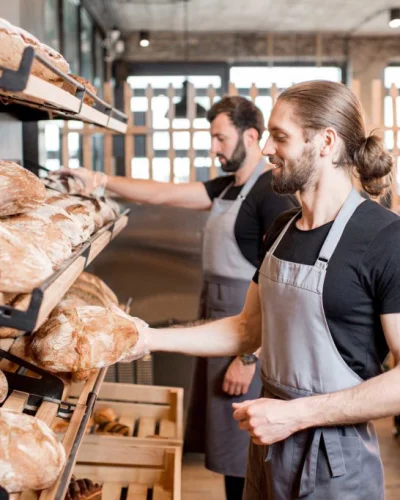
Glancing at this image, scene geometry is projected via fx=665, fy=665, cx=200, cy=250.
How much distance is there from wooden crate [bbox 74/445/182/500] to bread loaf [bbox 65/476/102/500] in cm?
12

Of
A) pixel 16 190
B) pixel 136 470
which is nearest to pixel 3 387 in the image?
pixel 16 190

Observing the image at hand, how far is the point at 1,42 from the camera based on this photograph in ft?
3.30

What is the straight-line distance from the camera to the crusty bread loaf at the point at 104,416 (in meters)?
2.71

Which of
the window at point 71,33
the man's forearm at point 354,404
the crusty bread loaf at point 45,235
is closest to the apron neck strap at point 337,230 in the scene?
the man's forearm at point 354,404

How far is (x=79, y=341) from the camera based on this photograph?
4.94 ft

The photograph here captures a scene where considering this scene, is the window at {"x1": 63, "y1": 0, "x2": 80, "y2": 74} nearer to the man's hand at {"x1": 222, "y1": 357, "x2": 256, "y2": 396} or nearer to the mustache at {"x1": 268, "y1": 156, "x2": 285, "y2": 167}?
the man's hand at {"x1": 222, "y1": 357, "x2": 256, "y2": 396}

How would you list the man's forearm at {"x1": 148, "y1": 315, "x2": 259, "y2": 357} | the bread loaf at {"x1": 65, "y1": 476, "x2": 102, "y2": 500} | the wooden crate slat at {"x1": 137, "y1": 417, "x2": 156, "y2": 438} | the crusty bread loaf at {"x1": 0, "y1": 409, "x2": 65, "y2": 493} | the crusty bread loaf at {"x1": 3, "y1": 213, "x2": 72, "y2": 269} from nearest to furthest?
the crusty bread loaf at {"x1": 0, "y1": 409, "x2": 65, "y2": 493}
the crusty bread loaf at {"x1": 3, "y1": 213, "x2": 72, "y2": 269}
the man's forearm at {"x1": 148, "y1": 315, "x2": 259, "y2": 357}
the bread loaf at {"x1": 65, "y1": 476, "x2": 102, "y2": 500}
the wooden crate slat at {"x1": 137, "y1": 417, "x2": 156, "y2": 438}

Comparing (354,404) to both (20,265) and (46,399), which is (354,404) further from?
(20,265)

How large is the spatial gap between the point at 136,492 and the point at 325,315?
98 cm

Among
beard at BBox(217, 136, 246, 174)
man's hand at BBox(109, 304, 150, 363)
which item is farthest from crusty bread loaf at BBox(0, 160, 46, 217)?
beard at BBox(217, 136, 246, 174)

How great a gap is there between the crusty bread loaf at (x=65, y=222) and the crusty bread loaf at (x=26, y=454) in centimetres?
45

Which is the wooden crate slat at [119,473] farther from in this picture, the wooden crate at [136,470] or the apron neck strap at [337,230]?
the apron neck strap at [337,230]

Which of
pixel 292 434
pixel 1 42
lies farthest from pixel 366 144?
pixel 1 42

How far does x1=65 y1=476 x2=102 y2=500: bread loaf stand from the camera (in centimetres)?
199
